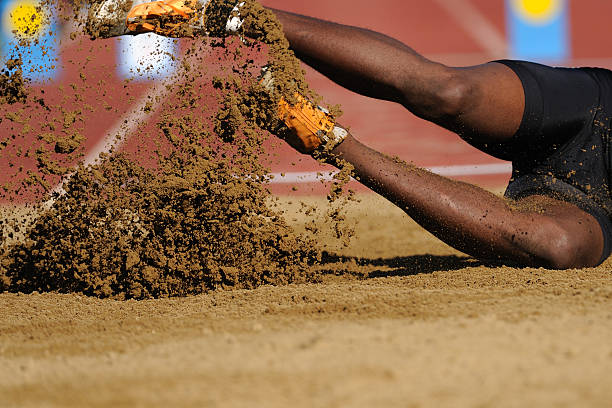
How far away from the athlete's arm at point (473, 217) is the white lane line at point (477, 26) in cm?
568

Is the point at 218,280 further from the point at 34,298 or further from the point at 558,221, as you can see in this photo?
the point at 558,221

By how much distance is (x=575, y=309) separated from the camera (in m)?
1.48

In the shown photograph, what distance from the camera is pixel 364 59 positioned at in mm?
1945

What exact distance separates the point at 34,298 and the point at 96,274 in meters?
0.21

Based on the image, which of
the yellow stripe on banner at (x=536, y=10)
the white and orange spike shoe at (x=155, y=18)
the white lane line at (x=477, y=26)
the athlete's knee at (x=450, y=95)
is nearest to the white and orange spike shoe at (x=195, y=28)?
the white and orange spike shoe at (x=155, y=18)

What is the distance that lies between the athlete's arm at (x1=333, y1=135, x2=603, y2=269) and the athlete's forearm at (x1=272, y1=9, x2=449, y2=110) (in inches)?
8.1

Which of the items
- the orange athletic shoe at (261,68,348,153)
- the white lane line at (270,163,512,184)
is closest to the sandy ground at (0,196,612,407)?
the orange athletic shoe at (261,68,348,153)

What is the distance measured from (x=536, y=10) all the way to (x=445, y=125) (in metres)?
6.61

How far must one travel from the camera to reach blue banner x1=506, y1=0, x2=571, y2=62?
291 inches

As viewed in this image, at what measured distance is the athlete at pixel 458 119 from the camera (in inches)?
77.3

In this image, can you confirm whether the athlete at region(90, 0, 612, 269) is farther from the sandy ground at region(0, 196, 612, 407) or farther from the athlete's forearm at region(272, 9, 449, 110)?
the sandy ground at region(0, 196, 612, 407)

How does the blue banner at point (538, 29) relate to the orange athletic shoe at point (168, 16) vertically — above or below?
above

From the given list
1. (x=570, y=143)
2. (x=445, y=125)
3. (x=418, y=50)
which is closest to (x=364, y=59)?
(x=445, y=125)

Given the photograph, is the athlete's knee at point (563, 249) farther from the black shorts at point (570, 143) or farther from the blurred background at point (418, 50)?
the blurred background at point (418, 50)
